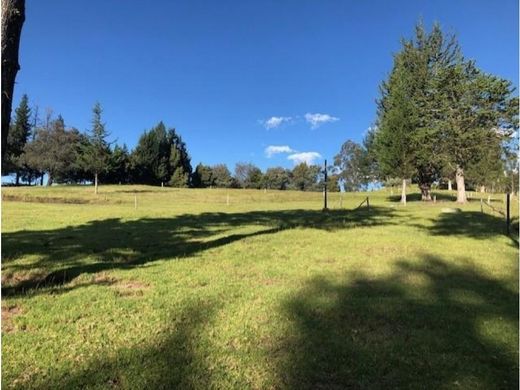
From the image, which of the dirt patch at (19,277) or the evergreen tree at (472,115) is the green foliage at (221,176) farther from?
the dirt patch at (19,277)

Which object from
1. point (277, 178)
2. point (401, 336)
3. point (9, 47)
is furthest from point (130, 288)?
point (277, 178)

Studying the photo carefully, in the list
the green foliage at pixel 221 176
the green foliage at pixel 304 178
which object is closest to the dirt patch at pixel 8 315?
the green foliage at pixel 221 176

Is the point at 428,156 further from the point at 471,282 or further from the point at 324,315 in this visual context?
the point at 324,315

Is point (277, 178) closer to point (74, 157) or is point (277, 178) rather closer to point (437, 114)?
point (74, 157)

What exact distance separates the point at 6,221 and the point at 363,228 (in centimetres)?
1443

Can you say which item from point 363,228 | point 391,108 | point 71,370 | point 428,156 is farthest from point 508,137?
point 71,370

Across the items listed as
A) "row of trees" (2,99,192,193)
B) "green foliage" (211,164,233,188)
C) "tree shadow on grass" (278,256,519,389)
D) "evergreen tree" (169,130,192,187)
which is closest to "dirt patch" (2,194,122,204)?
A: "row of trees" (2,99,192,193)

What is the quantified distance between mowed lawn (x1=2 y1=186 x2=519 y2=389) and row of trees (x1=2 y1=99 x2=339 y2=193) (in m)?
46.9

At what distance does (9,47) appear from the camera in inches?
273

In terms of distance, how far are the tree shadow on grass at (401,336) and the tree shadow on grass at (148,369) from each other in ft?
2.95

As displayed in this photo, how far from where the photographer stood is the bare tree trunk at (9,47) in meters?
6.86

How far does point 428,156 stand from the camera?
47.1 metres

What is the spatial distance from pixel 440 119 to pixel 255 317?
45078mm

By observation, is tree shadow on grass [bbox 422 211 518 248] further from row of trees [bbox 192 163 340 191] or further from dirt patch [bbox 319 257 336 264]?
row of trees [bbox 192 163 340 191]
